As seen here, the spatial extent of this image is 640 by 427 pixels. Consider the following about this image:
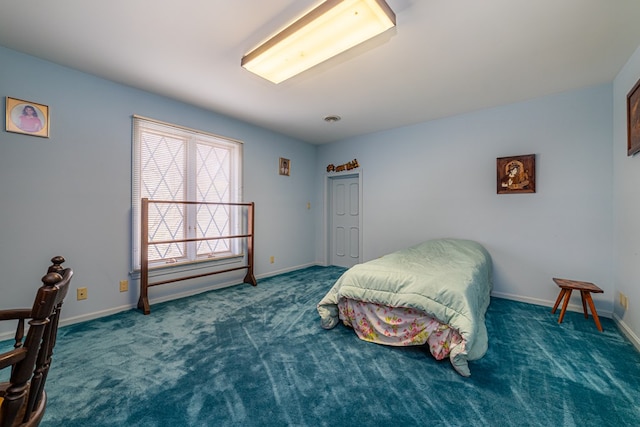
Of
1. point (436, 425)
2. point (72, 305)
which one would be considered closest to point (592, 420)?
point (436, 425)

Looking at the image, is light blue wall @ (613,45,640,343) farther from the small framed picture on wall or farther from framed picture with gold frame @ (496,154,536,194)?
the small framed picture on wall

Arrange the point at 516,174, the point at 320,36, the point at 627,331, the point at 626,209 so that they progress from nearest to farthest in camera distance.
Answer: the point at 320,36 → the point at 627,331 → the point at 626,209 → the point at 516,174

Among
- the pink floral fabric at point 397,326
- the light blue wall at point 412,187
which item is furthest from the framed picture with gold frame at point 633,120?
the pink floral fabric at point 397,326

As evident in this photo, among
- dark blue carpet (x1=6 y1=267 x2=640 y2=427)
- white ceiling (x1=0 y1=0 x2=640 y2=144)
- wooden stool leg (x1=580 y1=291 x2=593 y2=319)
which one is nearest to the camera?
dark blue carpet (x1=6 y1=267 x2=640 y2=427)

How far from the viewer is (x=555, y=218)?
2.78 meters

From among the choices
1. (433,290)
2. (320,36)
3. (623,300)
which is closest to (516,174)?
(623,300)

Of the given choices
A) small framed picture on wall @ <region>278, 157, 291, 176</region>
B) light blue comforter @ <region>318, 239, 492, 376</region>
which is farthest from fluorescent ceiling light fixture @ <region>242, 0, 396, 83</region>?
small framed picture on wall @ <region>278, 157, 291, 176</region>

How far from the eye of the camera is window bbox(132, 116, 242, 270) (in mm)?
2775

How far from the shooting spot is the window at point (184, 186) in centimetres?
278

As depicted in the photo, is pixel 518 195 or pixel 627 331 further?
pixel 518 195

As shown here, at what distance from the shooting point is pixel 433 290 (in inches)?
69.8

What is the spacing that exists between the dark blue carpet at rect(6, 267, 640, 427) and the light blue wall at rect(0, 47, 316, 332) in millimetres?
493

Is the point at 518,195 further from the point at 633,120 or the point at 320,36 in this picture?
the point at 320,36

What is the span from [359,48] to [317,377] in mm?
2355
